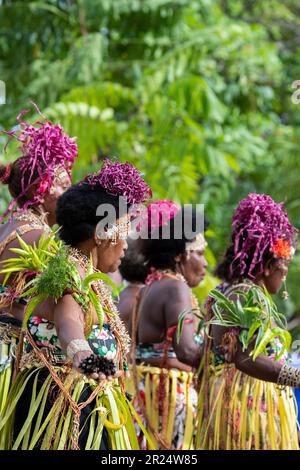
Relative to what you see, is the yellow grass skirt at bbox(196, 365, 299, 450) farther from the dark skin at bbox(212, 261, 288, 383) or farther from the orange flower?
the orange flower

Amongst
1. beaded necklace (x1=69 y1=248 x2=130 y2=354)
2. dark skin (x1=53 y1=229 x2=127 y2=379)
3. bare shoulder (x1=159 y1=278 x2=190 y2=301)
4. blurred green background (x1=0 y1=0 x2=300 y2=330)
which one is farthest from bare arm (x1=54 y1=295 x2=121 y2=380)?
blurred green background (x1=0 y1=0 x2=300 y2=330)

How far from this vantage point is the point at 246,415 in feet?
17.7

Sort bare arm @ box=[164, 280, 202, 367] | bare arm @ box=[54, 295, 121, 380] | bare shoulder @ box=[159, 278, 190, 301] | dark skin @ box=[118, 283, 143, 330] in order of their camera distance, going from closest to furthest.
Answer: bare arm @ box=[54, 295, 121, 380] < bare arm @ box=[164, 280, 202, 367] < bare shoulder @ box=[159, 278, 190, 301] < dark skin @ box=[118, 283, 143, 330]

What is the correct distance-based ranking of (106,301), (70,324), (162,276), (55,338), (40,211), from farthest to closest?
(162,276) → (40,211) → (106,301) → (55,338) → (70,324)

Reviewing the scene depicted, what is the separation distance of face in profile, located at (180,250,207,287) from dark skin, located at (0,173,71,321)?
43.5 inches

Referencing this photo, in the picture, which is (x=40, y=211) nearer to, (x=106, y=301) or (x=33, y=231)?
(x=33, y=231)

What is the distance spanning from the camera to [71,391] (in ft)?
13.9

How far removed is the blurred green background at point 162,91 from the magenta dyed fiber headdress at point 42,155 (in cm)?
413

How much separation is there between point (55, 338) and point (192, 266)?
6.36 feet

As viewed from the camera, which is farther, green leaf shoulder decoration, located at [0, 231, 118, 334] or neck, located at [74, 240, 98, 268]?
neck, located at [74, 240, 98, 268]

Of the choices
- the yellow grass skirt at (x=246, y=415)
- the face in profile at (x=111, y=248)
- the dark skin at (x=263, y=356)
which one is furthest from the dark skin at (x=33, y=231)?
the yellow grass skirt at (x=246, y=415)

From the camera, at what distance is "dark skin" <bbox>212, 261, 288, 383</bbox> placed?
493cm

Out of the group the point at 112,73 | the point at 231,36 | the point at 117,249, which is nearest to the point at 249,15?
the point at 231,36

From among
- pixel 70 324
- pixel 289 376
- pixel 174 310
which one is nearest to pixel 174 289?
pixel 174 310
